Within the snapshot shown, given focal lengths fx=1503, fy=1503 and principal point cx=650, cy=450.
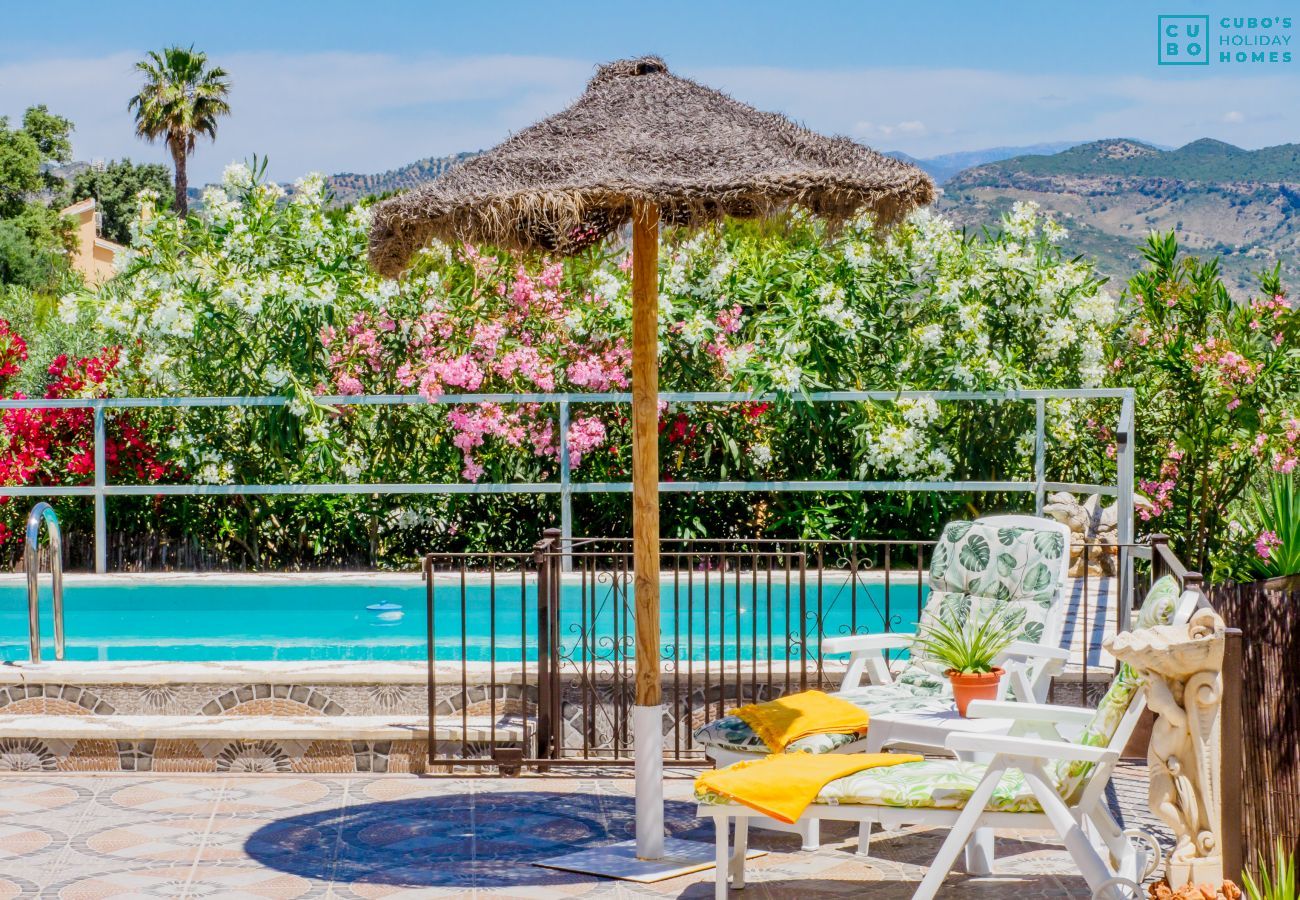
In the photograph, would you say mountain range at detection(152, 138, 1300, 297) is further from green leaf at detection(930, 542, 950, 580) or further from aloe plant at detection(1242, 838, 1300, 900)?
aloe plant at detection(1242, 838, 1300, 900)

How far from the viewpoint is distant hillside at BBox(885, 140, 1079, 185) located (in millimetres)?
5273

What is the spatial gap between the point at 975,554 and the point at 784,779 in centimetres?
201

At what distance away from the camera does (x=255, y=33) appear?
47.1 meters

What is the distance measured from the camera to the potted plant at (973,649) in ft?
16.5

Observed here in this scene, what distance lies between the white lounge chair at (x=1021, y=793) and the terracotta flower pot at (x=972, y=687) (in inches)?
26.0

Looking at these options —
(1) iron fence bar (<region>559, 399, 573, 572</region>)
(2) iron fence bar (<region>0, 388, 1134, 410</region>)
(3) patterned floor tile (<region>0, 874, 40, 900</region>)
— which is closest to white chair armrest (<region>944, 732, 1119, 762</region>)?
(3) patterned floor tile (<region>0, 874, 40, 900</region>)

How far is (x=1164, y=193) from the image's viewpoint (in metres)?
58.0

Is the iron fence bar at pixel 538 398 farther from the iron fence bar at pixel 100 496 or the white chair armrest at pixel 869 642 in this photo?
the white chair armrest at pixel 869 642

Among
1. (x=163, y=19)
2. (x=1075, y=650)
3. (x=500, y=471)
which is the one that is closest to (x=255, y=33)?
(x=163, y=19)

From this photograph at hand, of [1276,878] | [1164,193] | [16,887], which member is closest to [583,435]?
[16,887]

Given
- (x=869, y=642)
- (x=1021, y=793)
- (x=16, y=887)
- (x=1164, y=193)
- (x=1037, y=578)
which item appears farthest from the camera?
(x=1164, y=193)

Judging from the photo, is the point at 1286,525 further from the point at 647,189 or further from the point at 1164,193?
the point at 1164,193

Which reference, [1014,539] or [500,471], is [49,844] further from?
[500,471]

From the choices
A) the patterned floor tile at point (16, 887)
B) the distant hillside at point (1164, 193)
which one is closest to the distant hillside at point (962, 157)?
the distant hillside at point (1164, 193)
